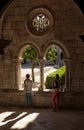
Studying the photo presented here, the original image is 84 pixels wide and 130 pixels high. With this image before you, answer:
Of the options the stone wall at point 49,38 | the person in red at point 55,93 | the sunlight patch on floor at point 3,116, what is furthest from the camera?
the stone wall at point 49,38

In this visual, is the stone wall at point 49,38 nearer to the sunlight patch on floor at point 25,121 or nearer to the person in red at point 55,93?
the person in red at point 55,93

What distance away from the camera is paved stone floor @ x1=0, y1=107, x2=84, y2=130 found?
9.62 meters

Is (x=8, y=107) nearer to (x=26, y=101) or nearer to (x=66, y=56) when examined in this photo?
(x=26, y=101)

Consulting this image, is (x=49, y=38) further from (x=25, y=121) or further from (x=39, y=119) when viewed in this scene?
(x=25, y=121)

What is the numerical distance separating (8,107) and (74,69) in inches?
105

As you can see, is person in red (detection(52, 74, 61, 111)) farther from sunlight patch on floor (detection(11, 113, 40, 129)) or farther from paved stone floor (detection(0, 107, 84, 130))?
sunlight patch on floor (detection(11, 113, 40, 129))

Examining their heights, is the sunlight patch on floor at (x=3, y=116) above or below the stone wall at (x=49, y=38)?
below

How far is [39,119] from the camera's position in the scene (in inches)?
419

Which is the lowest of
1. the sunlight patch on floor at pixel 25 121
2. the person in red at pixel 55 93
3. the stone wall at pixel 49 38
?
the sunlight patch on floor at pixel 25 121

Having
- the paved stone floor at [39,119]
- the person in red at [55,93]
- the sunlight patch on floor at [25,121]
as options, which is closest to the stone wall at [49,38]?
the person in red at [55,93]

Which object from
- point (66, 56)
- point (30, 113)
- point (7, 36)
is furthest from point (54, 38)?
point (30, 113)

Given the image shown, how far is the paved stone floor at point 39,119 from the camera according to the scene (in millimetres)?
9617

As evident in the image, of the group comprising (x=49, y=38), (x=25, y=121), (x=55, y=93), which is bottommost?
(x=25, y=121)

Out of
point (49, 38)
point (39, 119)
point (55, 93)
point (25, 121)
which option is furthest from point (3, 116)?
point (49, 38)
